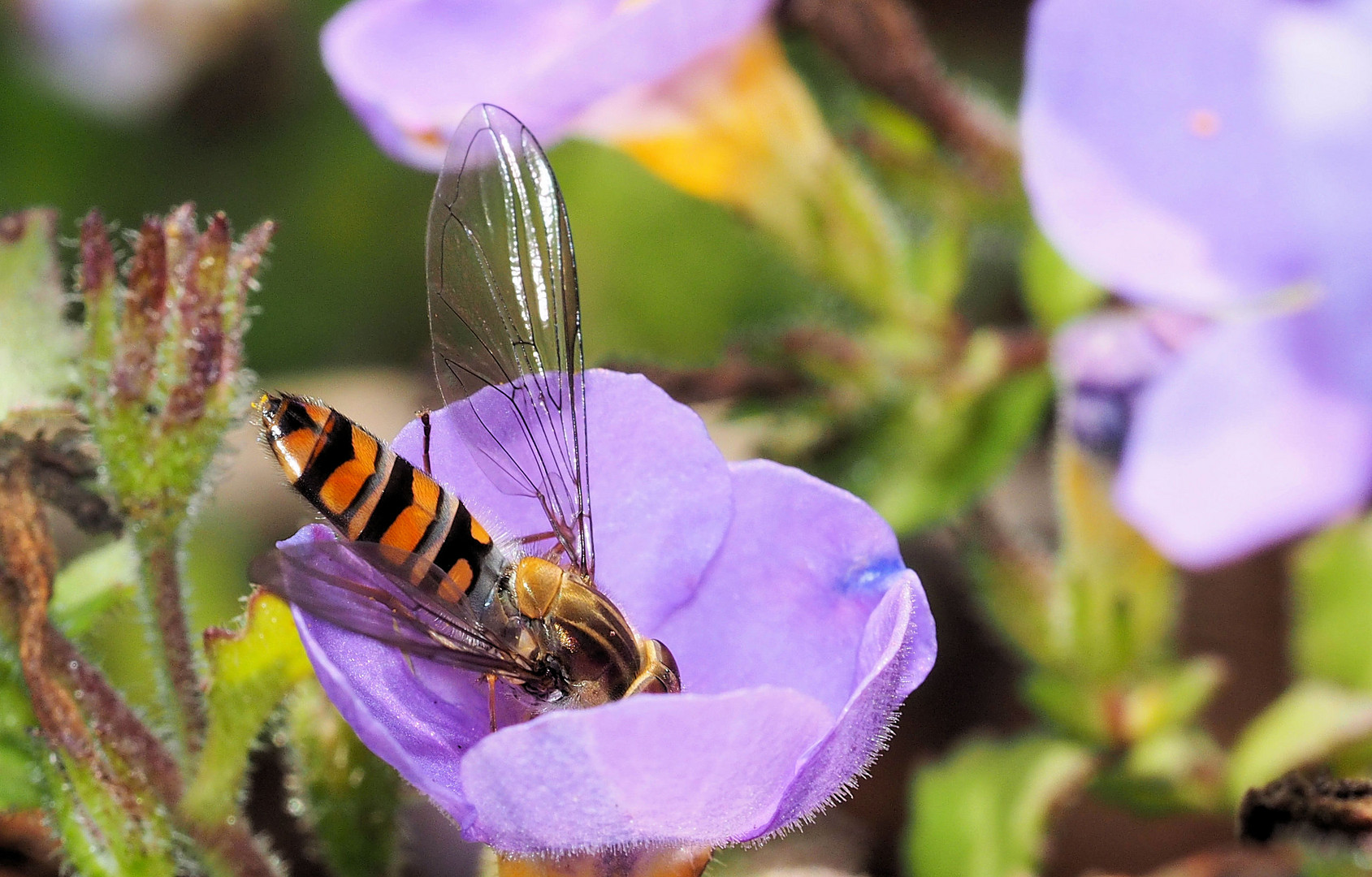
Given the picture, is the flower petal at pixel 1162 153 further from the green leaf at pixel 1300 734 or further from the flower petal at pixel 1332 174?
the green leaf at pixel 1300 734

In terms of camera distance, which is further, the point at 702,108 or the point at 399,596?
the point at 702,108

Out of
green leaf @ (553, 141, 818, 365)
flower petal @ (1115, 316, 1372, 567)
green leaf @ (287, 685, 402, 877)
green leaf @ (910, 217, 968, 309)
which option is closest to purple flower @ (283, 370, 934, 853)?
green leaf @ (287, 685, 402, 877)

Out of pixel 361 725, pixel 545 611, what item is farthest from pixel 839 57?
pixel 361 725

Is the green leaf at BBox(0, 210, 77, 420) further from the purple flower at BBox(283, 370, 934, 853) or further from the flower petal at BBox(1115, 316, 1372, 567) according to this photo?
the flower petal at BBox(1115, 316, 1372, 567)

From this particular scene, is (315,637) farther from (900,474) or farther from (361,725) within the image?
(900,474)

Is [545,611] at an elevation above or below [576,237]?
above

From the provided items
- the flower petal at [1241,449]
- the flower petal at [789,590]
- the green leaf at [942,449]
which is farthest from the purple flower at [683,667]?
the green leaf at [942,449]

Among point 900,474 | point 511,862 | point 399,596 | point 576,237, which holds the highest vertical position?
point 399,596
